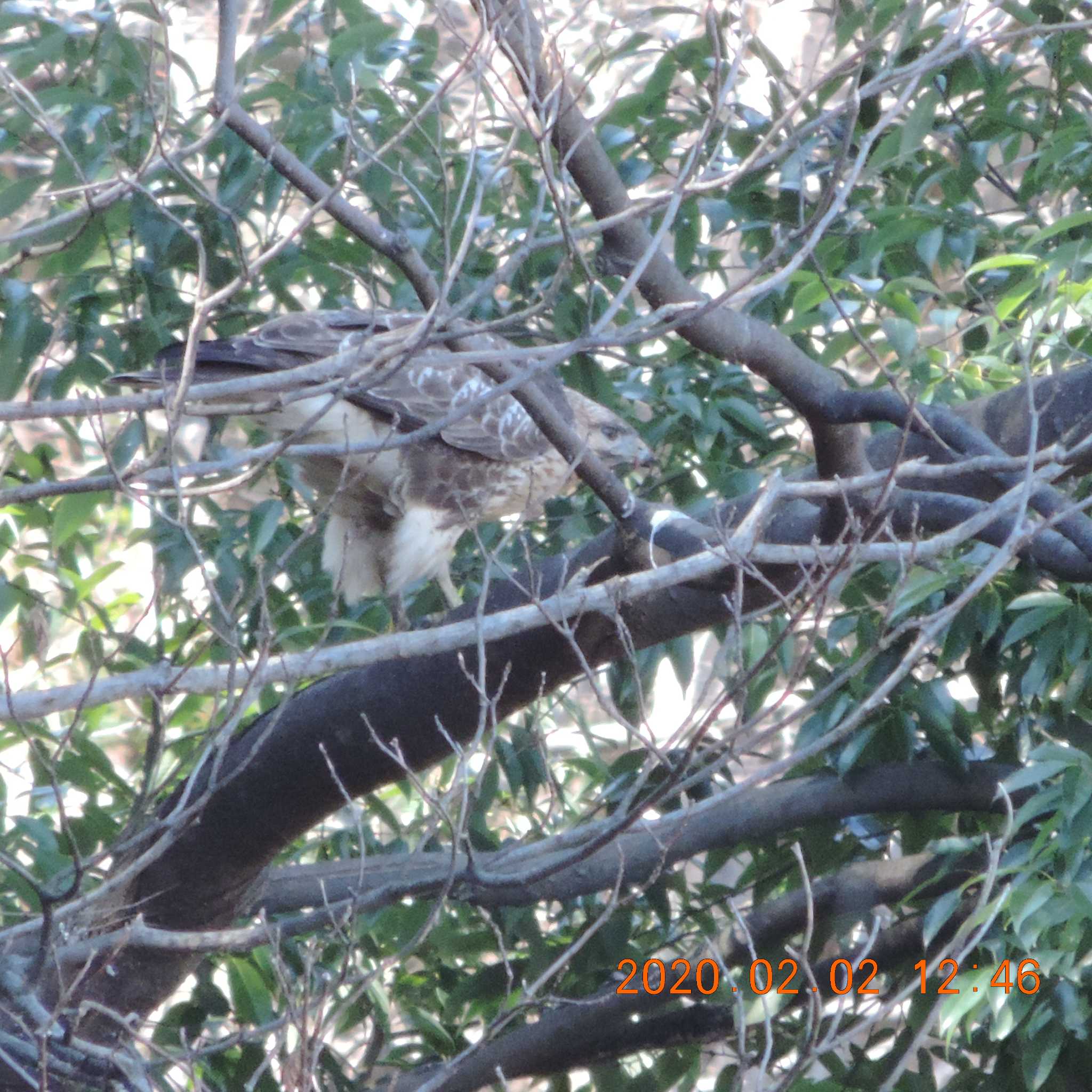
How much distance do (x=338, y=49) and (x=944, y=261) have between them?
1358mm

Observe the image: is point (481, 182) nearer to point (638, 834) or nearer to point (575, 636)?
point (575, 636)

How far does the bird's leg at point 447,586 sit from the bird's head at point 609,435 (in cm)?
50

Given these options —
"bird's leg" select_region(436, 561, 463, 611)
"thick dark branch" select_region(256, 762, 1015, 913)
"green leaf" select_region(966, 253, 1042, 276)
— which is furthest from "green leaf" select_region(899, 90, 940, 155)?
"bird's leg" select_region(436, 561, 463, 611)

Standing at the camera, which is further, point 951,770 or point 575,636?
point 951,770

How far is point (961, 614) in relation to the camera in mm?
2684

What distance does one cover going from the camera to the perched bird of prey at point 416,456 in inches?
132

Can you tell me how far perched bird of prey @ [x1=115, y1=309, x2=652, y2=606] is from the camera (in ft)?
11.0

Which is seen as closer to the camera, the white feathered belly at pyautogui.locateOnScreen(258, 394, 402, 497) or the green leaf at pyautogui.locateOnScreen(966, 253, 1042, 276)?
the green leaf at pyautogui.locateOnScreen(966, 253, 1042, 276)

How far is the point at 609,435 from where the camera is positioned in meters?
3.73

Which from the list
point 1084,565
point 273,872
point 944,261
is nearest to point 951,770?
point 1084,565

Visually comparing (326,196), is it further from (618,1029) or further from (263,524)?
(618,1029)
